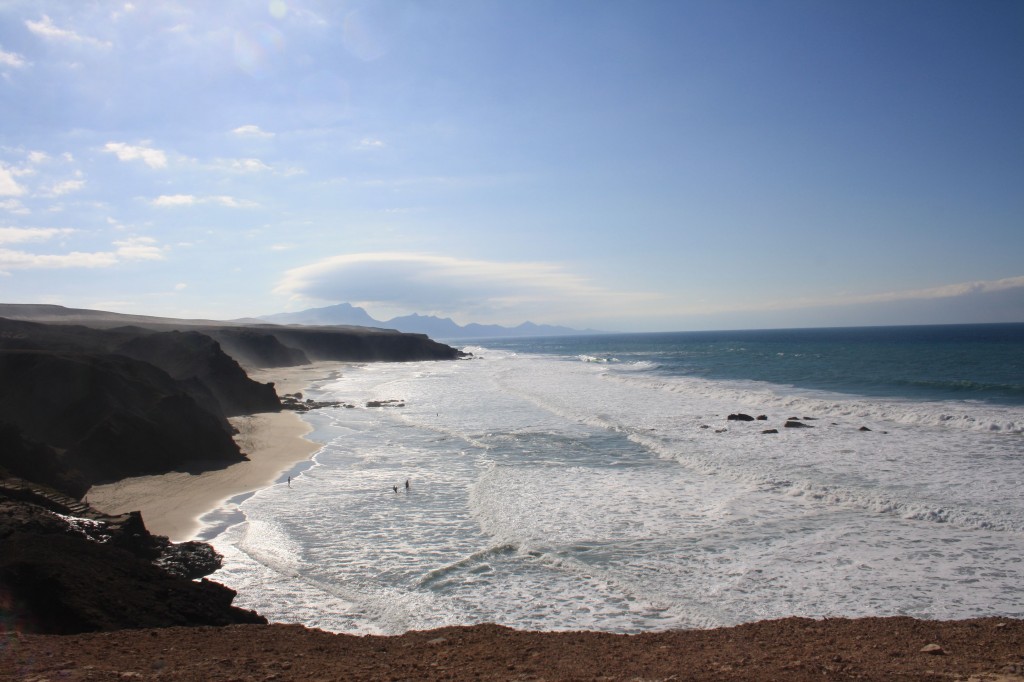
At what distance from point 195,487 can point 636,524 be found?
1194 centimetres

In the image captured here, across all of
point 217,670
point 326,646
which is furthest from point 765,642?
point 217,670

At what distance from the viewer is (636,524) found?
13344mm

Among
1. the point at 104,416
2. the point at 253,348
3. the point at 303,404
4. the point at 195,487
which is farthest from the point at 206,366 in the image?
the point at 253,348

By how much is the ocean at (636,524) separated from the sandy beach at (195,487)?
0.78 meters

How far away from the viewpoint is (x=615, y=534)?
1268cm

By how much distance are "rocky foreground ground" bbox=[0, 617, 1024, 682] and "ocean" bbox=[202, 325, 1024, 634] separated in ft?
4.43

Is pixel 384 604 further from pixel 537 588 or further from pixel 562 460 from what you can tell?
pixel 562 460

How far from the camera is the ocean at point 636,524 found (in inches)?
366

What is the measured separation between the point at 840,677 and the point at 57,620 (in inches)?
315

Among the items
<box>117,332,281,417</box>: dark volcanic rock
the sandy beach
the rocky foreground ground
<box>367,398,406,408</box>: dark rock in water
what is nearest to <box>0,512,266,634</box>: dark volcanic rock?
the rocky foreground ground

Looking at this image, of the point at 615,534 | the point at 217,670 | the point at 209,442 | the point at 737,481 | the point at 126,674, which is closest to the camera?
the point at 126,674

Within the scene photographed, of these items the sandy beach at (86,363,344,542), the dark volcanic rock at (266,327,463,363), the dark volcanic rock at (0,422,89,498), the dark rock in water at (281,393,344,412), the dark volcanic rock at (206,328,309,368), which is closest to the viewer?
the dark volcanic rock at (0,422,89,498)

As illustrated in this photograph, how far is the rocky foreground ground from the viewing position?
18.5 ft

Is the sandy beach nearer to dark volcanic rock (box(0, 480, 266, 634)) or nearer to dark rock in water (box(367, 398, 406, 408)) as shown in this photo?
dark volcanic rock (box(0, 480, 266, 634))
